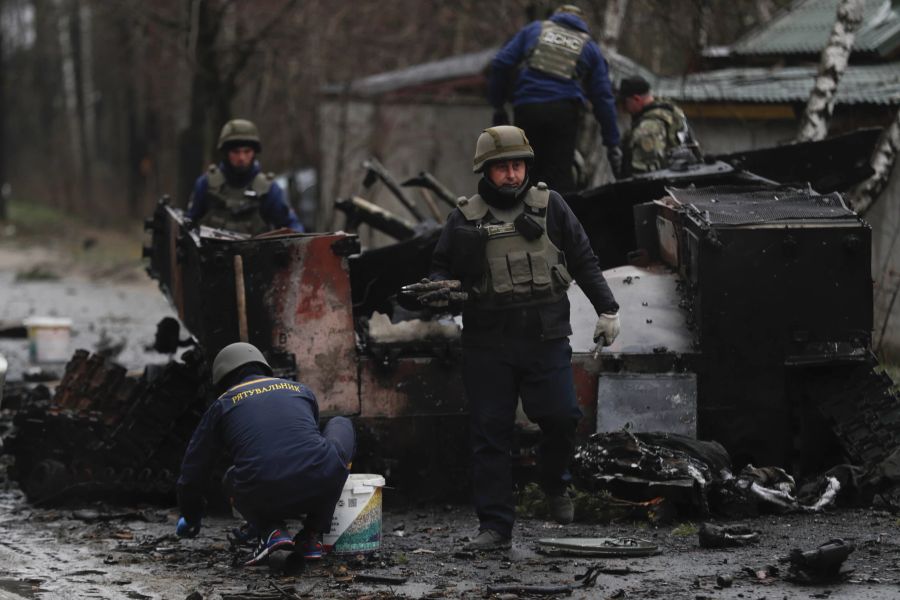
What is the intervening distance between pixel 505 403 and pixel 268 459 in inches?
45.9

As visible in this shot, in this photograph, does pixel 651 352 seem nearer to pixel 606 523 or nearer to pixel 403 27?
pixel 606 523

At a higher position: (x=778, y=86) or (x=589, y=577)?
(x=778, y=86)

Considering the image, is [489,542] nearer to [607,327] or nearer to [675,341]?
[607,327]

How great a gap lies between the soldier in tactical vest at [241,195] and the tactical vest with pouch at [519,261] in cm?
384

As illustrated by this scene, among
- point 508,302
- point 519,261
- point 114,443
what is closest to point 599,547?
point 508,302

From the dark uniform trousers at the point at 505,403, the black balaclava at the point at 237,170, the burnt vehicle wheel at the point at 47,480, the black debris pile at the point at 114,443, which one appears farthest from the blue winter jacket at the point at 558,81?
the burnt vehicle wheel at the point at 47,480

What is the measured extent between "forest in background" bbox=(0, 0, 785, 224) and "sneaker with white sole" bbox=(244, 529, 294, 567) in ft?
33.1

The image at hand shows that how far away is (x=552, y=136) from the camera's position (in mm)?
10422

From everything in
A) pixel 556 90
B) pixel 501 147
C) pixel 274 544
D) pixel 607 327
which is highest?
pixel 556 90

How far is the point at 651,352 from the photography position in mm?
8102

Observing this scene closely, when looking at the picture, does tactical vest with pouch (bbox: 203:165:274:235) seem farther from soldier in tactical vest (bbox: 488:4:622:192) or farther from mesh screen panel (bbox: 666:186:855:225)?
mesh screen panel (bbox: 666:186:855:225)

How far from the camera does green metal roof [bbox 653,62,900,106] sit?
45.8 feet

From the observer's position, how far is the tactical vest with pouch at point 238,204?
10.7 meters

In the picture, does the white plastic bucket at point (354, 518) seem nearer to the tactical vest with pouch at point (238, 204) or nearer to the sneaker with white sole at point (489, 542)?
the sneaker with white sole at point (489, 542)
